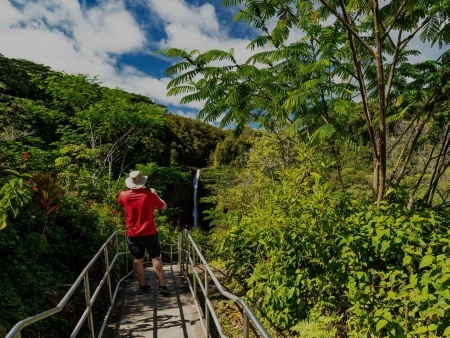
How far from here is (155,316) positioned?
171 inches

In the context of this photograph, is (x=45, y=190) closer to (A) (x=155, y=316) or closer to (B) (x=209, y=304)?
(A) (x=155, y=316)

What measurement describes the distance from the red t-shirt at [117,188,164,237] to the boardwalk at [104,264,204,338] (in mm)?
1087

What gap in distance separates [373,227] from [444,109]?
3918 mm

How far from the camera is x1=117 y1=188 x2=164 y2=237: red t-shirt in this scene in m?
4.84

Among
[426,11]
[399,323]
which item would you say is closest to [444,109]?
[426,11]

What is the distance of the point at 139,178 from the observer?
16.4 feet

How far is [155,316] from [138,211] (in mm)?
1525

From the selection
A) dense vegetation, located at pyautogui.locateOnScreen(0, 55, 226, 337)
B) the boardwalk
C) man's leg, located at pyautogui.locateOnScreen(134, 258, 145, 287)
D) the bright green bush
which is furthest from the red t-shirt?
the bright green bush

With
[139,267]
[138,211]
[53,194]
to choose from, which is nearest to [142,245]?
[139,267]

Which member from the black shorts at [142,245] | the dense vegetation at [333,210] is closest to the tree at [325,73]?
the dense vegetation at [333,210]

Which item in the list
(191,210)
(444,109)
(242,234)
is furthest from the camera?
(191,210)

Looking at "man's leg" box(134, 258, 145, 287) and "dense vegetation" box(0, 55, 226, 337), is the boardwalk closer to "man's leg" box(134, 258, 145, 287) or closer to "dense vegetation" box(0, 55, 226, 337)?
"man's leg" box(134, 258, 145, 287)

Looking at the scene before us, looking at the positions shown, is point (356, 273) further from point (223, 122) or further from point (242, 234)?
point (223, 122)

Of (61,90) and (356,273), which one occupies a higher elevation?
(61,90)
